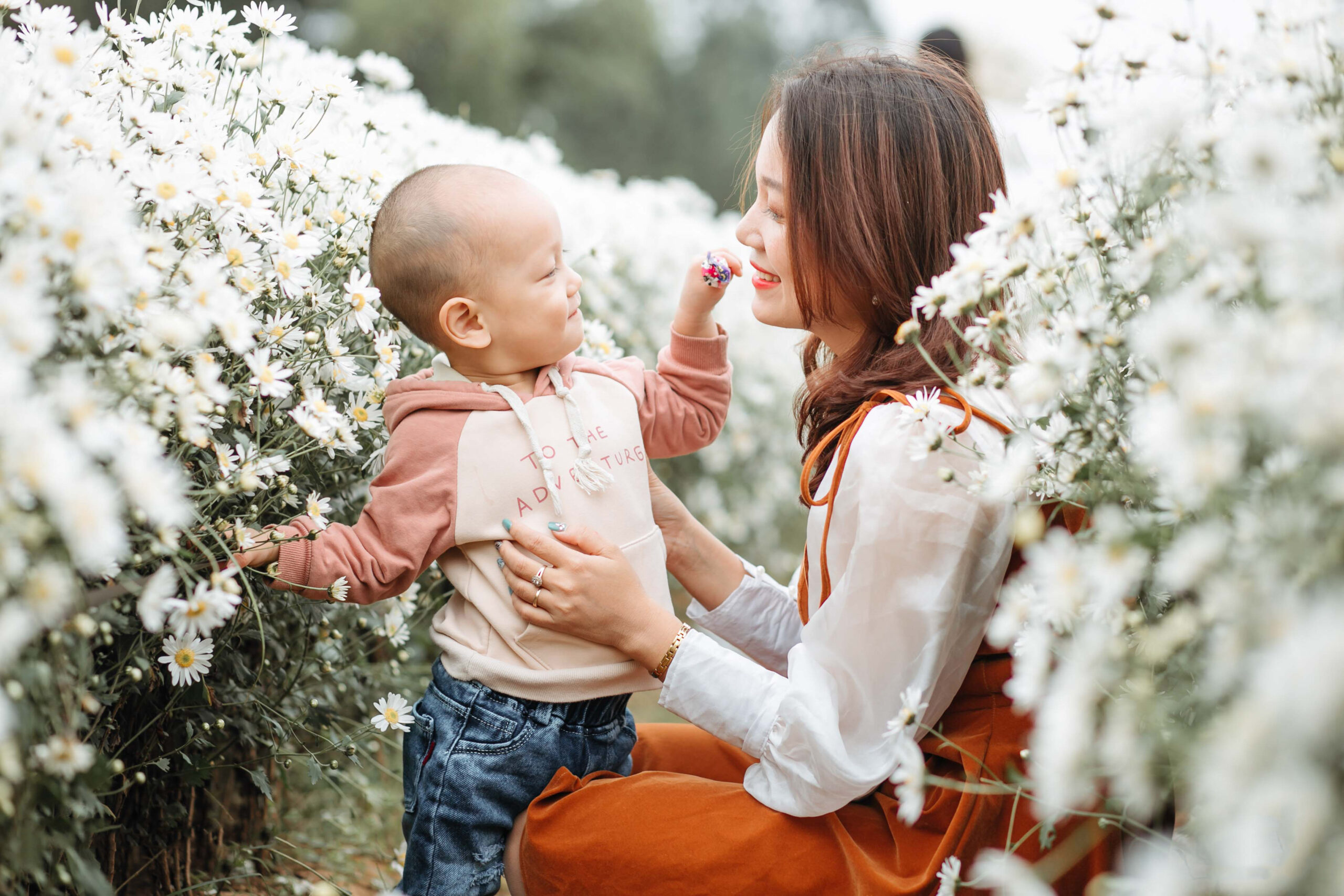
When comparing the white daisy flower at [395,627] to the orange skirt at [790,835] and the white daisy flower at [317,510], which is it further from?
the orange skirt at [790,835]

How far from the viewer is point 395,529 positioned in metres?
1.63

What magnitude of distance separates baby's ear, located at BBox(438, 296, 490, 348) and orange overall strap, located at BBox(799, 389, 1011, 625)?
1.98ft

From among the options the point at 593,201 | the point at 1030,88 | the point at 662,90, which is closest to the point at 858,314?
the point at 1030,88

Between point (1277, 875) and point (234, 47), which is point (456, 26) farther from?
point (1277, 875)

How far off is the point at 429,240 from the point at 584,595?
659mm

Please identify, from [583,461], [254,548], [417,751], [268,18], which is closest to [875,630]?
[583,461]

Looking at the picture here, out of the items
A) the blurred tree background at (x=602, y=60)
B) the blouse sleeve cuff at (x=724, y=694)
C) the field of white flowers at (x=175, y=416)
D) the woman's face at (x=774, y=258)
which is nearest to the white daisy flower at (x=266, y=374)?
the field of white flowers at (x=175, y=416)

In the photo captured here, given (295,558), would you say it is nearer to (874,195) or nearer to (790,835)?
(790,835)

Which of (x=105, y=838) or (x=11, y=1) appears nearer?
(x=11, y=1)

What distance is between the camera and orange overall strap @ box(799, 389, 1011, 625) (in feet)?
5.14

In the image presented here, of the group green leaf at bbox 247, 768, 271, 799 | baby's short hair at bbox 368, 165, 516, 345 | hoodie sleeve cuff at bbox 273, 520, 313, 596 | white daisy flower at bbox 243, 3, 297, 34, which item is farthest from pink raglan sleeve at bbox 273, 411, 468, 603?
white daisy flower at bbox 243, 3, 297, 34

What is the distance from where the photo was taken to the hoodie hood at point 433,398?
67.6 inches

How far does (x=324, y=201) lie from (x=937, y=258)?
1.15 m

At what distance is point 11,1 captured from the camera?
1467 millimetres
